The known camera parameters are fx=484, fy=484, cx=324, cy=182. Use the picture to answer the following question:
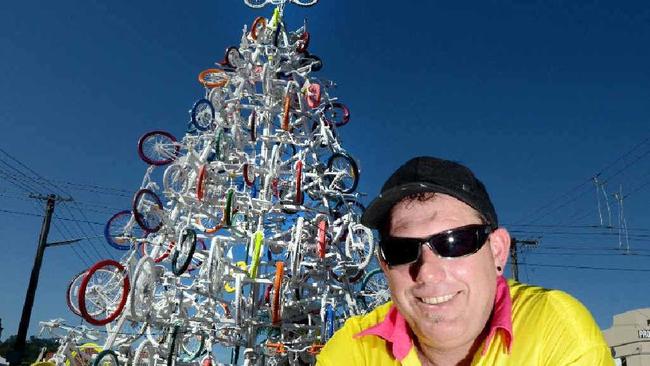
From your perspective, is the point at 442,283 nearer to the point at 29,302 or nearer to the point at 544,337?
the point at 544,337

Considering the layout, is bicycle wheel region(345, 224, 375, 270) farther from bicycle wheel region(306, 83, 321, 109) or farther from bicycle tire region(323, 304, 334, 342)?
bicycle wheel region(306, 83, 321, 109)

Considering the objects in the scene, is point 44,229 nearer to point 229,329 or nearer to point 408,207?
point 229,329

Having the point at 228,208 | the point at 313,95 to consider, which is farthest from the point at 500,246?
the point at 313,95

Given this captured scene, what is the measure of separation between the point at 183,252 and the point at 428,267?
10.9 m

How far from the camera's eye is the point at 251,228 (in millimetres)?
15547

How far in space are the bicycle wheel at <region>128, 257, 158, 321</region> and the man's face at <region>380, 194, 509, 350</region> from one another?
10.3m

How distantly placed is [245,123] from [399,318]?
593 inches

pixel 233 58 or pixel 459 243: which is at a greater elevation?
pixel 233 58

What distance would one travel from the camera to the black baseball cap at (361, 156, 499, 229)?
198cm

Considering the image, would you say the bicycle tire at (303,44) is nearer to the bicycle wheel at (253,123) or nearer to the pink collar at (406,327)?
the bicycle wheel at (253,123)

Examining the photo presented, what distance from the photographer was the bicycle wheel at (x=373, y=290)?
16.5 meters

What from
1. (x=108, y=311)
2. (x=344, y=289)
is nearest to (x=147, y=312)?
(x=108, y=311)

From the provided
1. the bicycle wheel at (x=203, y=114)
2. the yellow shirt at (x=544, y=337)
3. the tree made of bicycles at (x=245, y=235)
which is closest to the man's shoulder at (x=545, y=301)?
the yellow shirt at (x=544, y=337)

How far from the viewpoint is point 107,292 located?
11250mm
